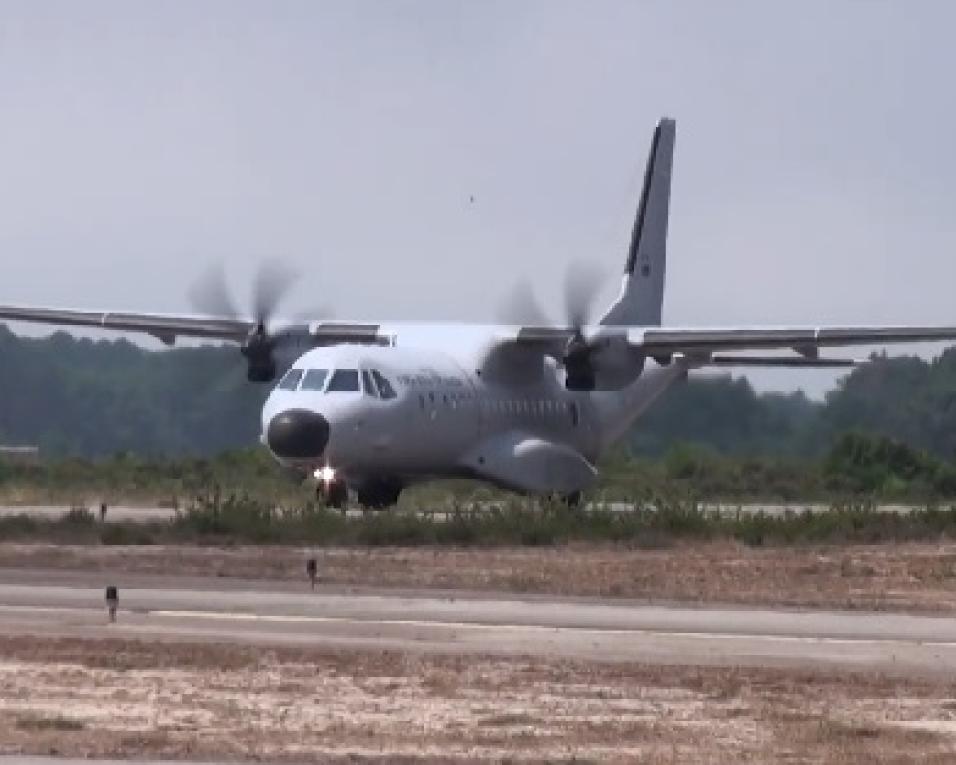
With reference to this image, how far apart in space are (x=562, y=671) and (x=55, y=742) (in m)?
5.40

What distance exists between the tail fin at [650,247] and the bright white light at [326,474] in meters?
10.5

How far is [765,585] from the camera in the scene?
29.2m

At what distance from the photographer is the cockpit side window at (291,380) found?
4325 cm

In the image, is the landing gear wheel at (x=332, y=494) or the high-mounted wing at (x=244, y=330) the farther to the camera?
the high-mounted wing at (x=244, y=330)

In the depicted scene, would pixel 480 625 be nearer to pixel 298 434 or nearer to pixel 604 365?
pixel 298 434

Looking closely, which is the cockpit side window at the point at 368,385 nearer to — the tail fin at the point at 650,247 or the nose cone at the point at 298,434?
the nose cone at the point at 298,434

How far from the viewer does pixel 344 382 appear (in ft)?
142

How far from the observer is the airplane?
43.1 meters

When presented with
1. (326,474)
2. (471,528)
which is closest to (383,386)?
(326,474)

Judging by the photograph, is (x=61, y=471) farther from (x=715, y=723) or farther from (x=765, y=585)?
(x=715, y=723)

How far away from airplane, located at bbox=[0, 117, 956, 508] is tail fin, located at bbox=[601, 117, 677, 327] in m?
0.05

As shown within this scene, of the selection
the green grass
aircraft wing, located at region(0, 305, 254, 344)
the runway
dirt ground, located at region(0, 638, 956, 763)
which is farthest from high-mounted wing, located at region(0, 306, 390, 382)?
dirt ground, located at region(0, 638, 956, 763)

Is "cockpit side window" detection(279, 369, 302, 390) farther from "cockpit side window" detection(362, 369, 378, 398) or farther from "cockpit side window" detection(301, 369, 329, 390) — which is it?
"cockpit side window" detection(362, 369, 378, 398)

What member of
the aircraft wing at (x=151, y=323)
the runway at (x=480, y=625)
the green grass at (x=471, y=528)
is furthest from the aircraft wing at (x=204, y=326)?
the runway at (x=480, y=625)
